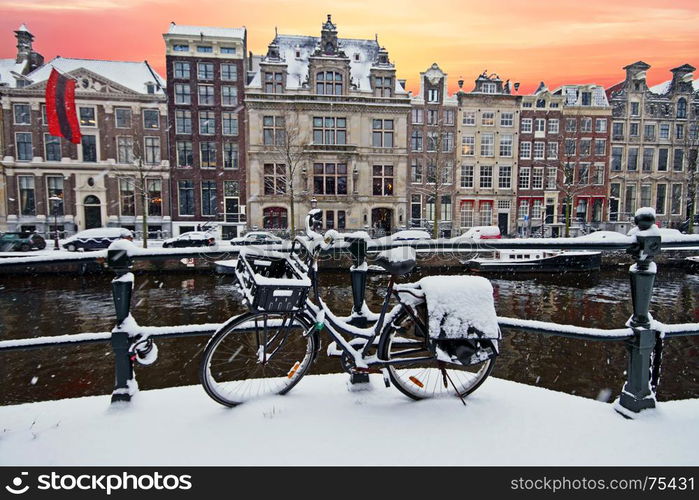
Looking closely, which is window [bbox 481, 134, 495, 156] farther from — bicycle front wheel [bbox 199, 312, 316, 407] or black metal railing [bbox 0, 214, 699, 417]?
bicycle front wheel [bbox 199, 312, 316, 407]

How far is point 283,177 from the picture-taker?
1265 inches

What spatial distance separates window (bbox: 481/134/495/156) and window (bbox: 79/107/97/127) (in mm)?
30365

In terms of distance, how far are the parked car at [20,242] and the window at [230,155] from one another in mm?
13242

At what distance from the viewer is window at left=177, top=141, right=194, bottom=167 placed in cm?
3189

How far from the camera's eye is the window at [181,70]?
1232 inches

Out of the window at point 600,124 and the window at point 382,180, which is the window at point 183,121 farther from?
the window at point 600,124

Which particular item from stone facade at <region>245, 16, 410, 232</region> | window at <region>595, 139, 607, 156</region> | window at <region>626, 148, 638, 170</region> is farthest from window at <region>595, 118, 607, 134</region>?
stone facade at <region>245, 16, 410, 232</region>

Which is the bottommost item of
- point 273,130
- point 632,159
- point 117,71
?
point 632,159

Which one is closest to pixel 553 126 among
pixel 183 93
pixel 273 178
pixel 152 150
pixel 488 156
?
pixel 488 156

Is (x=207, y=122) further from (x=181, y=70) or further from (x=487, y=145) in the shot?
(x=487, y=145)

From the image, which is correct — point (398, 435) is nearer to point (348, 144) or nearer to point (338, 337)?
point (338, 337)

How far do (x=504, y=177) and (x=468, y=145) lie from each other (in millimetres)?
4198

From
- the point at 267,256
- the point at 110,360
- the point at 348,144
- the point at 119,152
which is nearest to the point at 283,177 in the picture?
the point at 348,144

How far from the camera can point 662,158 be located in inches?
1503
